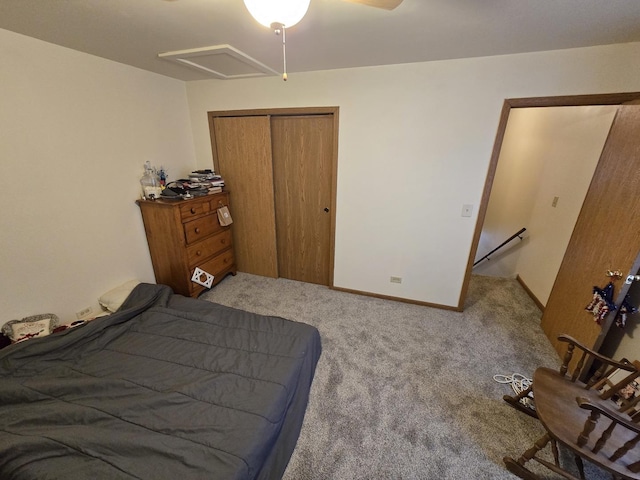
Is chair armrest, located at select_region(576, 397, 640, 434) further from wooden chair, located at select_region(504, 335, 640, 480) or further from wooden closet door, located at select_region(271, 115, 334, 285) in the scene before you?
Result: wooden closet door, located at select_region(271, 115, 334, 285)

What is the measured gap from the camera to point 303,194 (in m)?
2.84

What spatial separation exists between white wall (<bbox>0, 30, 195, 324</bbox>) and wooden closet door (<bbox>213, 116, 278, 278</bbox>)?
669 millimetres

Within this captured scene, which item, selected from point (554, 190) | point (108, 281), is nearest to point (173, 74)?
point (108, 281)

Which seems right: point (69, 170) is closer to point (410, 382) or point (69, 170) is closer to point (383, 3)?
point (383, 3)

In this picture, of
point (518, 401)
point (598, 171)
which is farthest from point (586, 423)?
point (598, 171)

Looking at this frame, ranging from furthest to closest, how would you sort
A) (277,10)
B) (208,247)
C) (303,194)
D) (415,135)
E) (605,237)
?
(303,194) → (208,247) → (415,135) → (605,237) → (277,10)

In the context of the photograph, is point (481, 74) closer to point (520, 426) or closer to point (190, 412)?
point (520, 426)

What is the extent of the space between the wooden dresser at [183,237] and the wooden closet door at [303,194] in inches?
29.9

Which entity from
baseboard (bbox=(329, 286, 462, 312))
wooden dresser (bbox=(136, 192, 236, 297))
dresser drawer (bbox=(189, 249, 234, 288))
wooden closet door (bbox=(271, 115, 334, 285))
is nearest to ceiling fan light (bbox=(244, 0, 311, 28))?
wooden closet door (bbox=(271, 115, 334, 285))

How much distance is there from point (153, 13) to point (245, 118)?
137 cm

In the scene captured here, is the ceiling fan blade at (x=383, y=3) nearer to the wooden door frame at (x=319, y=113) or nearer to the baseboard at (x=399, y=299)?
the wooden door frame at (x=319, y=113)

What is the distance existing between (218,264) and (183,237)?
0.63m

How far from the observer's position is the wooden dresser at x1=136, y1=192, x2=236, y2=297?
233 centimetres

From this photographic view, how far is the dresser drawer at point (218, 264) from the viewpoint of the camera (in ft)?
8.75
